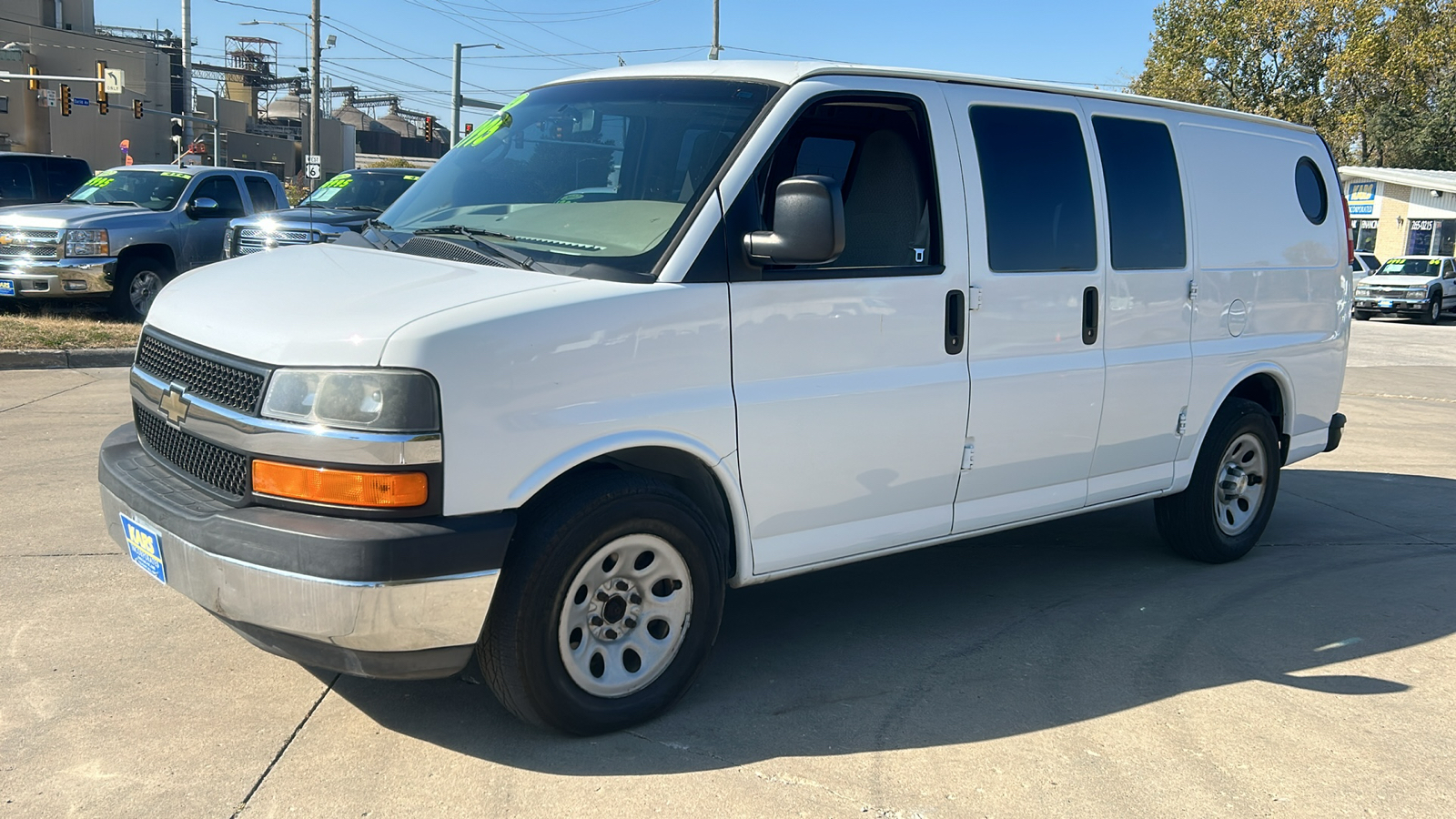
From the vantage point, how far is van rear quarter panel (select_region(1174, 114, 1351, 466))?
5688 millimetres

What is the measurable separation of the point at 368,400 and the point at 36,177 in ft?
52.8

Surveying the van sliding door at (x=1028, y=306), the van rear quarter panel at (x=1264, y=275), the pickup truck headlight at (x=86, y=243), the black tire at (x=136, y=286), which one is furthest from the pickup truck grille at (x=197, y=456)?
the black tire at (x=136, y=286)

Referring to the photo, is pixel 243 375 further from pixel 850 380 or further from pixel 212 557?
pixel 850 380

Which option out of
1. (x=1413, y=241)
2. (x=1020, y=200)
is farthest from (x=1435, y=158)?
(x=1020, y=200)

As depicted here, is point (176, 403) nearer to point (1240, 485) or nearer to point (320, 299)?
point (320, 299)

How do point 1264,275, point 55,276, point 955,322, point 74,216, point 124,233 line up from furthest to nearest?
point 124,233
point 74,216
point 55,276
point 1264,275
point 955,322

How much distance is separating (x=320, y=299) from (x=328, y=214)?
10732 millimetres

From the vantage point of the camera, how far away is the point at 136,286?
13922 millimetres

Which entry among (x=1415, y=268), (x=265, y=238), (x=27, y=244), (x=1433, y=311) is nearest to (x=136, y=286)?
(x=27, y=244)

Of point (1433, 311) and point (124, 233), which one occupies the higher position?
point (124, 233)

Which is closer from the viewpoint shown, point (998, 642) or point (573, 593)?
point (573, 593)

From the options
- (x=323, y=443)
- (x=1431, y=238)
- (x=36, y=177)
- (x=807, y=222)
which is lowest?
(x=323, y=443)

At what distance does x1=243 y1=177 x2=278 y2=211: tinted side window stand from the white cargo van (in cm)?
1194

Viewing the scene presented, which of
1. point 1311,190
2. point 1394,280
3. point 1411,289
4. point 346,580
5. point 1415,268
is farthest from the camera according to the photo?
point 1415,268
